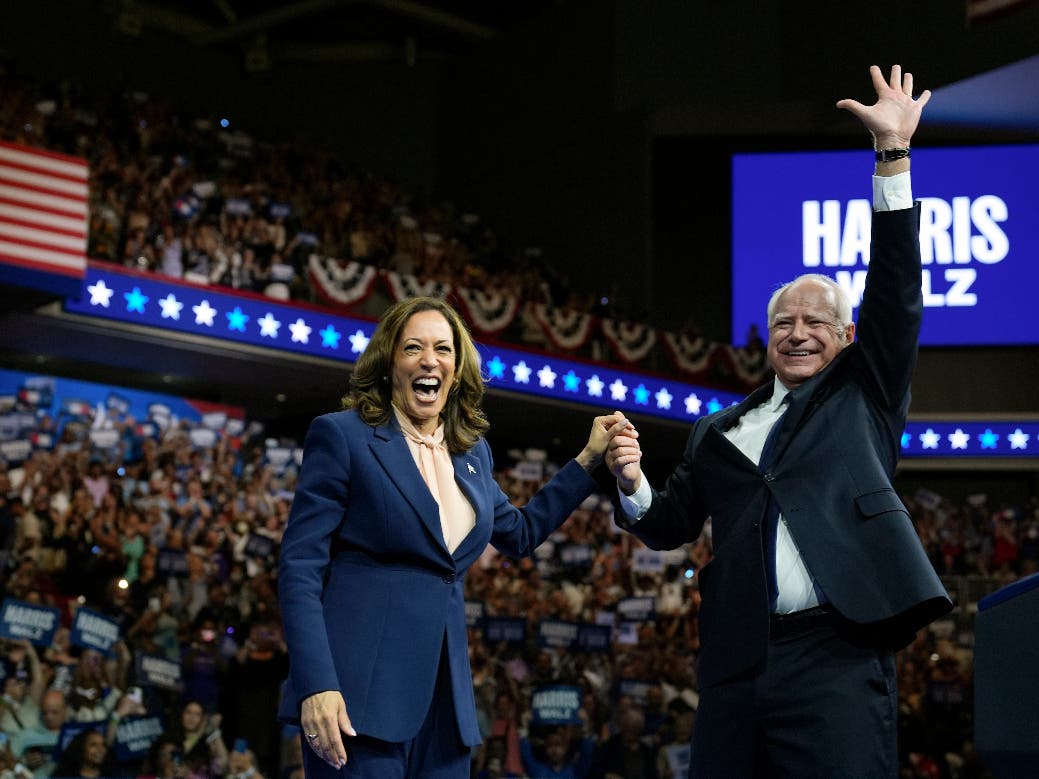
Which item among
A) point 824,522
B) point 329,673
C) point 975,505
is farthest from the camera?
point 975,505

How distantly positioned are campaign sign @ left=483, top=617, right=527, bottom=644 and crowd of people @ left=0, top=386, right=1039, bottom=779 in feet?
0.11

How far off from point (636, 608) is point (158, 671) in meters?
4.28

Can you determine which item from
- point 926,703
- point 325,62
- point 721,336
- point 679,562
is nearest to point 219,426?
point 679,562

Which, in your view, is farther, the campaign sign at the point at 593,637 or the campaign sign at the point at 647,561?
the campaign sign at the point at 647,561

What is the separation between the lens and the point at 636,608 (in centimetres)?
1092

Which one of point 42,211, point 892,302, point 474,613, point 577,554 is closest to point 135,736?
point 474,613

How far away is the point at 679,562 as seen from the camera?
12.8 metres

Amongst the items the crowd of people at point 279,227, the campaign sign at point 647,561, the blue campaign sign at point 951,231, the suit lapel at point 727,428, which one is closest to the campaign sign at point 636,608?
the campaign sign at point 647,561

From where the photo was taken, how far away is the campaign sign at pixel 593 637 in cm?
1020

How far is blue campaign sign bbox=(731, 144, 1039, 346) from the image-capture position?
1720 cm

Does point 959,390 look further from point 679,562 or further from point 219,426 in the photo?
point 219,426

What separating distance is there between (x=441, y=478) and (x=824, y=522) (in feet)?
2.51

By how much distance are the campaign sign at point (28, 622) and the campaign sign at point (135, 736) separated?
2.66 ft

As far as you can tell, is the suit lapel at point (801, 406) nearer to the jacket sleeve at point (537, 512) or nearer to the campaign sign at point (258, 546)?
the jacket sleeve at point (537, 512)
